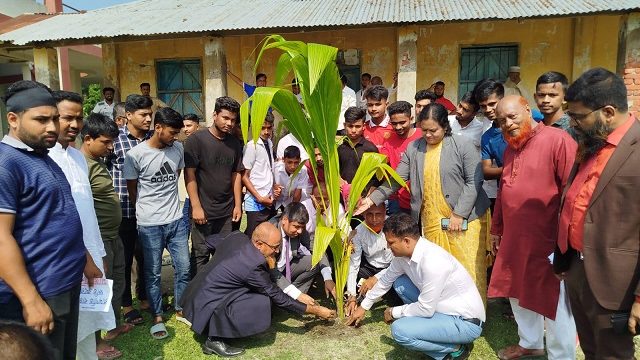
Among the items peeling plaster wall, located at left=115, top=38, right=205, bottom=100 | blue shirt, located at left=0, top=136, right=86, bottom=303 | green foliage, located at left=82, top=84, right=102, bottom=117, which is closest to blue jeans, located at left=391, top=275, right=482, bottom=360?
blue shirt, located at left=0, top=136, right=86, bottom=303

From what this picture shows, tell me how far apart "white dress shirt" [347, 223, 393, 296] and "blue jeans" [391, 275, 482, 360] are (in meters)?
0.88

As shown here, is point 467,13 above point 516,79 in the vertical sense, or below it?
above

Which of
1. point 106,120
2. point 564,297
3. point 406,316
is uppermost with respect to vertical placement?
point 106,120

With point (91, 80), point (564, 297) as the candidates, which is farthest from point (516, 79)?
point (91, 80)

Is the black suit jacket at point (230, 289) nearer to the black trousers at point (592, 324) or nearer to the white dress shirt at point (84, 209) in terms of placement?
the white dress shirt at point (84, 209)

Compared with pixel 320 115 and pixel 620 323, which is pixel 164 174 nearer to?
pixel 320 115

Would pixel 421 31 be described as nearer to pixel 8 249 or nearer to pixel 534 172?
pixel 534 172

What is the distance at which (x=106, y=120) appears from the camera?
2.86m

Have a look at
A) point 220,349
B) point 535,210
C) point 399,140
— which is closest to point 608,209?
point 535,210

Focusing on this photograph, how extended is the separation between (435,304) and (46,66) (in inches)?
327

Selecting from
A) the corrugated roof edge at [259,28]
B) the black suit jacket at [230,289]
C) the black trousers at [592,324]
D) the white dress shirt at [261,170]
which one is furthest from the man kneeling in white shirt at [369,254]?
the corrugated roof edge at [259,28]

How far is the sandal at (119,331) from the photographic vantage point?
3254mm

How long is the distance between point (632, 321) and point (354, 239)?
222cm

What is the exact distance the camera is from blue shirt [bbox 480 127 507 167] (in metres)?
3.26
